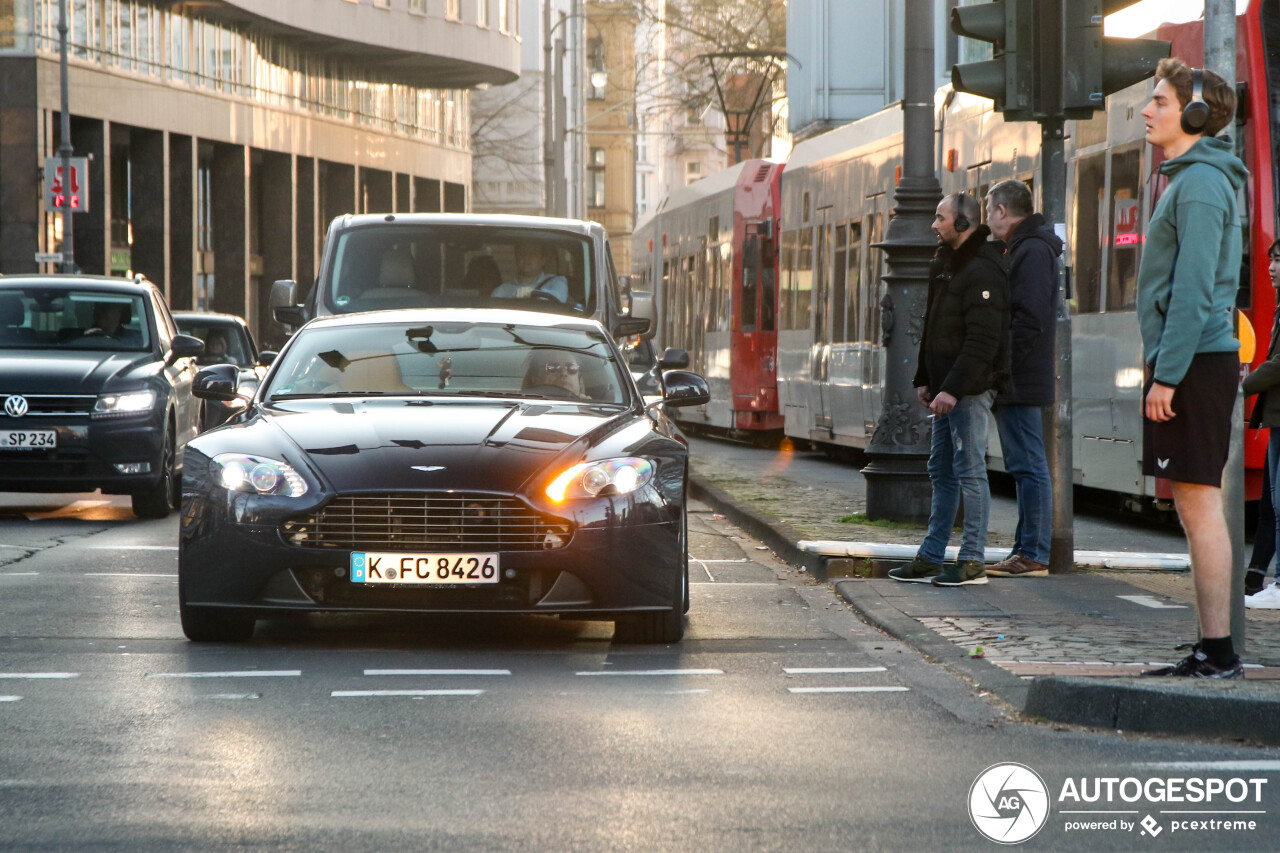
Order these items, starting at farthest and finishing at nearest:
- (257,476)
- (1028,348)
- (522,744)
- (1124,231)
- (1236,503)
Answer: (1124,231) < (1028,348) < (257,476) < (1236,503) < (522,744)

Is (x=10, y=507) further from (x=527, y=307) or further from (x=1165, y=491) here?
(x=1165, y=491)

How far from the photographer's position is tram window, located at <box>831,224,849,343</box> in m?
20.1

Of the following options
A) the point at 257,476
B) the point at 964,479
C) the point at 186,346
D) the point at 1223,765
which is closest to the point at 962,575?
the point at 964,479

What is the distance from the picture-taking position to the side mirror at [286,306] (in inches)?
530

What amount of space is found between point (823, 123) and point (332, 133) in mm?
22857

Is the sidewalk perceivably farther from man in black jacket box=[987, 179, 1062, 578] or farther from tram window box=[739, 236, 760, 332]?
tram window box=[739, 236, 760, 332]

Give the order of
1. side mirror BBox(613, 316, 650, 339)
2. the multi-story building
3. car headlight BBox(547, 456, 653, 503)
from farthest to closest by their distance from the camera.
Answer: the multi-story building, side mirror BBox(613, 316, 650, 339), car headlight BBox(547, 456, 653, 503)

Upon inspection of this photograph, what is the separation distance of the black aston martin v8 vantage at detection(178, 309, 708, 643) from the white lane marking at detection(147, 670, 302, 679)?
1.50 feet

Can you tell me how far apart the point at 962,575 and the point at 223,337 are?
1208cm

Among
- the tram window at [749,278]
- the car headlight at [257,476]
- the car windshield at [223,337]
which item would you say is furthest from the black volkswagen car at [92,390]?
the tram window at [749,278]

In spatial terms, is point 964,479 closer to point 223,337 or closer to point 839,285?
point 839,285

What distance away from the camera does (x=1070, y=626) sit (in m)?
8.13

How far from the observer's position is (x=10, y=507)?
15.2m

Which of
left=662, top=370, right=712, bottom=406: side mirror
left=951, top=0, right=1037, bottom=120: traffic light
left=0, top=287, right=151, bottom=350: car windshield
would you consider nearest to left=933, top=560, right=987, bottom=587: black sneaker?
left=662, top=370, right=712, bottom=406: side mirror
